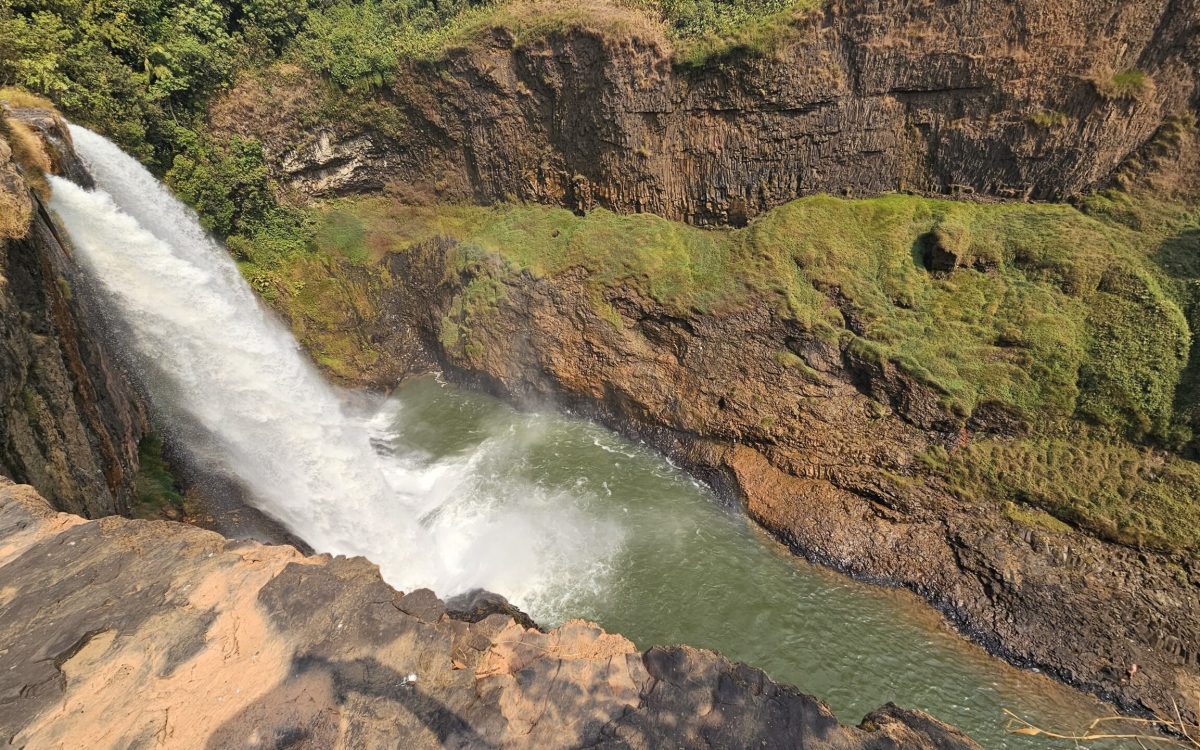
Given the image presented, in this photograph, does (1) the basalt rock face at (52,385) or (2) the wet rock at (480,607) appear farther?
(2) the wet rock at (480,607)

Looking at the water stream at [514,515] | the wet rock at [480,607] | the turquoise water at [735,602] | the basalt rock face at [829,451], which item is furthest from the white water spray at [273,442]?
the basalt rock face at [829,451]

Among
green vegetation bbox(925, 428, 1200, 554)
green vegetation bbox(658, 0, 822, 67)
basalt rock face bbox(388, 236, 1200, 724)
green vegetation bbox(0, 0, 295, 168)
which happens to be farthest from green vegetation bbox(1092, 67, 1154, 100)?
green vegetation bbox(0, 0, 295, 168)

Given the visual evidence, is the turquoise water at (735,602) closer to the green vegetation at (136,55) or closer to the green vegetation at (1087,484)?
the green vegetation at (1087,484)

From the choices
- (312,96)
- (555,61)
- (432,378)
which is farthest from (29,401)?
(555,61)

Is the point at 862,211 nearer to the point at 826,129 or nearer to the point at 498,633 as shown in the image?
the point at 826,129

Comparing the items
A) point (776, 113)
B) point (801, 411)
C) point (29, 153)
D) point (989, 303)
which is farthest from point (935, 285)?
point (29, 153)
